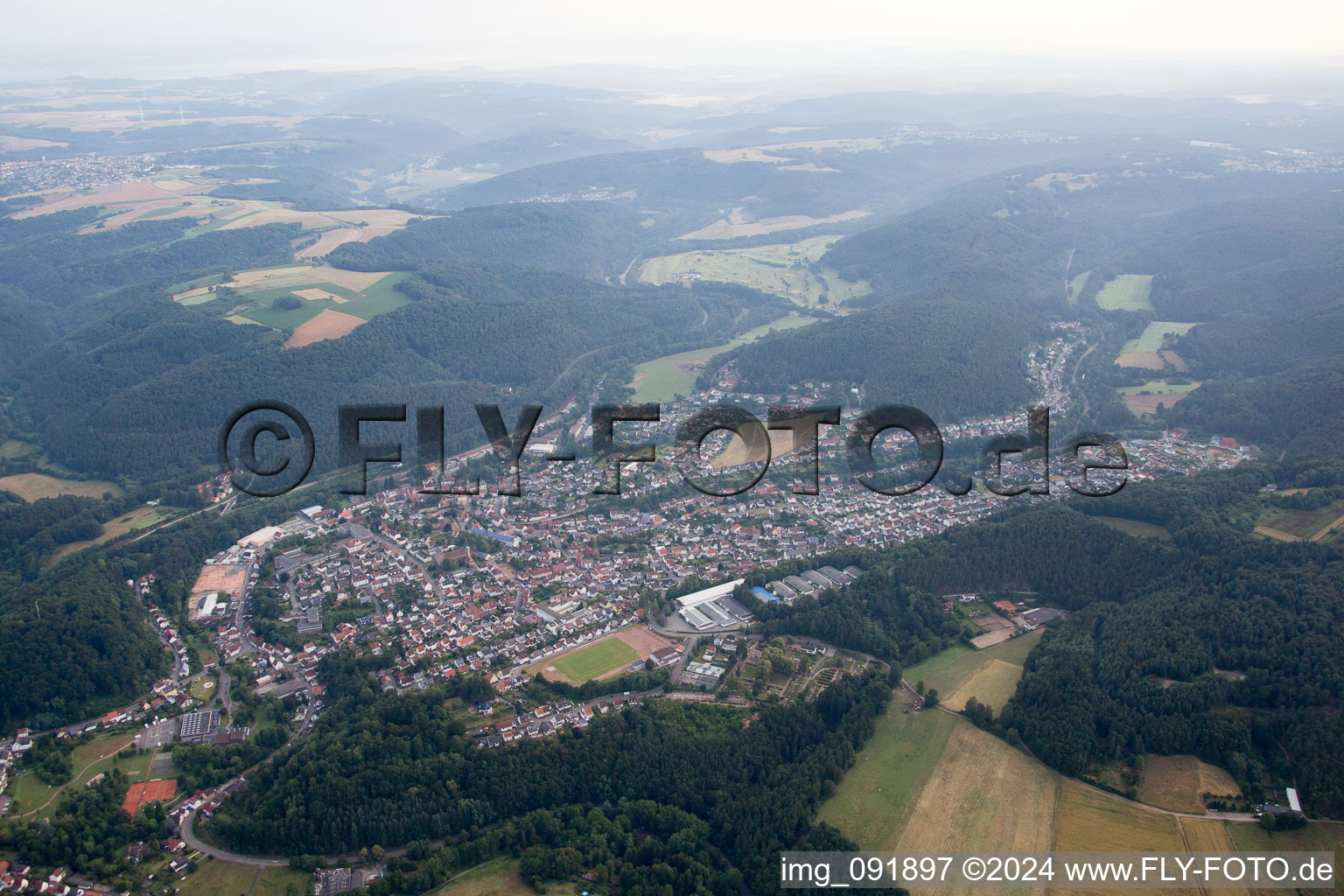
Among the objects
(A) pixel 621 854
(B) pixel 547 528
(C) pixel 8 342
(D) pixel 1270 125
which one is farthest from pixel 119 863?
(D) pixel 1270 125

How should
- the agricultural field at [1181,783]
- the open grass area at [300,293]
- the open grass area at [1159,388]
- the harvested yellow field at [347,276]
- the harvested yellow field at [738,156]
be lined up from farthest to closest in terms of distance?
1. the harvested yellow field at [738,156]
2. the harvested yellow field at [347,276]
3. the open grass area at [300,293]
4. the open grass area at [1159,388]
5. the agricultural field at [1181,783]

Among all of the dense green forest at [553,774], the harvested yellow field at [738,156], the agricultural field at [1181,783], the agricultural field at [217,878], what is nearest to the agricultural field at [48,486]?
the dense green forest at [553,774]

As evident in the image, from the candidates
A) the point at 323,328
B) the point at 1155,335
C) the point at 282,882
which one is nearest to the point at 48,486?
the point at 323,328

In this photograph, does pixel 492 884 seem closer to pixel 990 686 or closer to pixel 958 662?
pixel 990 686

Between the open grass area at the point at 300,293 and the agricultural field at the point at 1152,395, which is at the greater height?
the open grass area at the point at 300,293

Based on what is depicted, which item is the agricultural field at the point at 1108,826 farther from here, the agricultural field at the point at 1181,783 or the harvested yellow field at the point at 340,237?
the harvested yellow field at the point at 340,237

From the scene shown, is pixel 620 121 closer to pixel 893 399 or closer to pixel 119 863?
pixel 893 399
